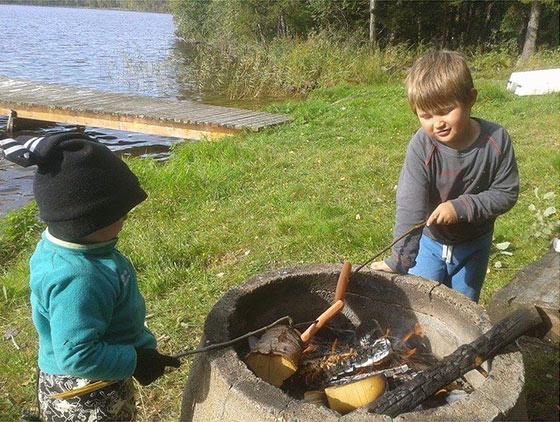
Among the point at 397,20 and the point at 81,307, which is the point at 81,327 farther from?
the point at 397,20

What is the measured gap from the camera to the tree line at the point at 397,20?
1967 cm

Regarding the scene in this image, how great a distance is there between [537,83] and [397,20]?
1049cm

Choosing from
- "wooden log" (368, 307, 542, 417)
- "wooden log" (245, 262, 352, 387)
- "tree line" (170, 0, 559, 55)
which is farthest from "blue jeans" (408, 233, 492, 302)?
"tree line" (170, 0, 559, 55)

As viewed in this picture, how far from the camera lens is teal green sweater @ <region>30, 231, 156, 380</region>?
5.76 feet

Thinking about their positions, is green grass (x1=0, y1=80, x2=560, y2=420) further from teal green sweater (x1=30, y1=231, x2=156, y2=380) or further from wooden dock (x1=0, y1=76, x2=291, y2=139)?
wooden dock (x1=0, y1=76, x2=291, y2=139)

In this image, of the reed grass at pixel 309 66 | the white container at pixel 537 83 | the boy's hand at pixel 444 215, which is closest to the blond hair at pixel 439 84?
the boy's hand at pixel 444 215

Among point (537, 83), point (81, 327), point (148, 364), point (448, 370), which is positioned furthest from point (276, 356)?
point (537, 83)

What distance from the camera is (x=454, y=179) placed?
2678 millimetres

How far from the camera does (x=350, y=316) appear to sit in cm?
274

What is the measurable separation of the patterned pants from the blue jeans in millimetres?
1682

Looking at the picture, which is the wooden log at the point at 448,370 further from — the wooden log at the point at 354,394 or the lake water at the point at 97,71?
the lake water at the point at 97,71

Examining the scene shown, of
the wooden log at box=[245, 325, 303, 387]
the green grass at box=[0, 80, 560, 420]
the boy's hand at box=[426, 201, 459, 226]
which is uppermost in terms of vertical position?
the boy's hand at box=[426, 201, 459, 226]

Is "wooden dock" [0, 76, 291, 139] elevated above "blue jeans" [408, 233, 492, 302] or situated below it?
below

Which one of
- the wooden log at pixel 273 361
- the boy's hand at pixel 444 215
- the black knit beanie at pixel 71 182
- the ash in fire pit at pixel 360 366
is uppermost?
the black knit beanie at pixel 71 182
